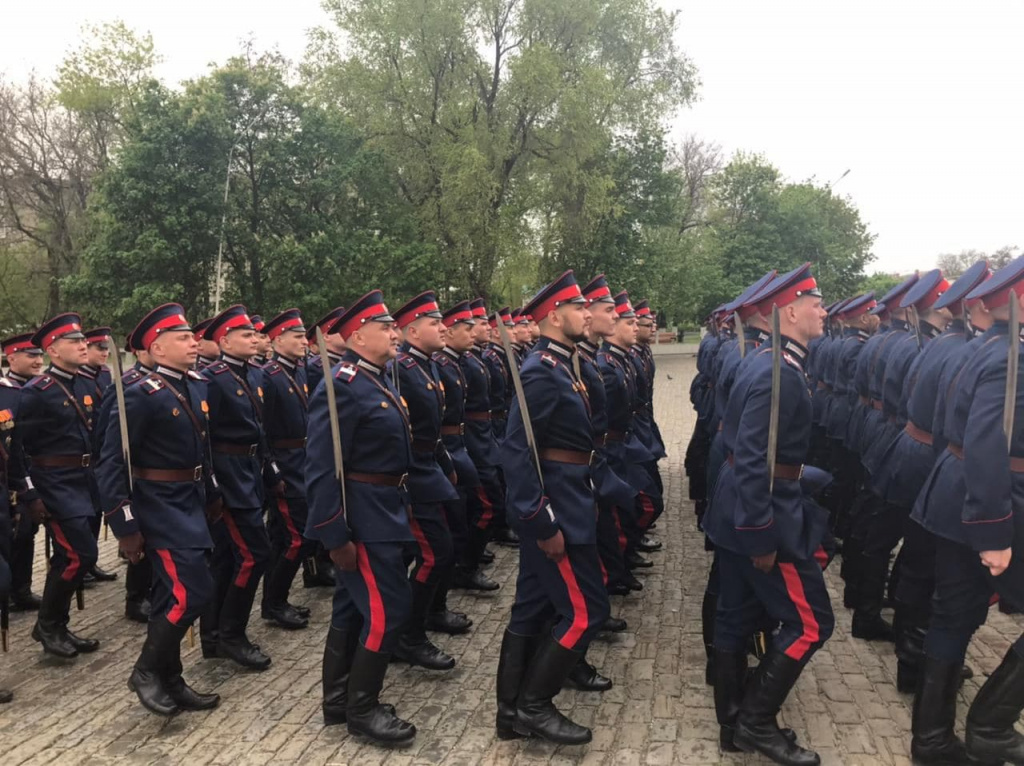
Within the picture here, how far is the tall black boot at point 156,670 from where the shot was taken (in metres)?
4.30

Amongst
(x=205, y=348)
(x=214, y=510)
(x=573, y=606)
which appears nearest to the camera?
(x=573, y=606)

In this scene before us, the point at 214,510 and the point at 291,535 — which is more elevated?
the point at 214,510

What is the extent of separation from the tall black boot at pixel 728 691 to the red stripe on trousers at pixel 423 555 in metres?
1.79

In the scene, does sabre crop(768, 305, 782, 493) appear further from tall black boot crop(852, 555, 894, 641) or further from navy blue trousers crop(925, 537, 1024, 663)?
tall black boot crop(852, 555, 894, 641)

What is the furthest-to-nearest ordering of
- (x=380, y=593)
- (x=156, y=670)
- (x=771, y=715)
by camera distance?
(x=156, y=670) → (x=380, y=593) → (x=771, y=715)

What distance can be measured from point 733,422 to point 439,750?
2.20 meters

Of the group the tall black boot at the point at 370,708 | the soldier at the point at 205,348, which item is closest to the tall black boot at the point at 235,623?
the tall black boot at the point at 370,708

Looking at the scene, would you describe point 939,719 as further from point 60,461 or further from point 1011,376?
point 60,461

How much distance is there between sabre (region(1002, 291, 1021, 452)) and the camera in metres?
3.36

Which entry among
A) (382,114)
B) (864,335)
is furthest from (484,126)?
(864,335)

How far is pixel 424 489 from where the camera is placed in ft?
16.0

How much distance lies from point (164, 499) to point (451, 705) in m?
1.99

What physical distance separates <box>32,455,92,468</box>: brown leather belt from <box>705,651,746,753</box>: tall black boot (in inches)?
179

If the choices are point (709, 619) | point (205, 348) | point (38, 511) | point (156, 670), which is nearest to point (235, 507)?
point (156, 670)
